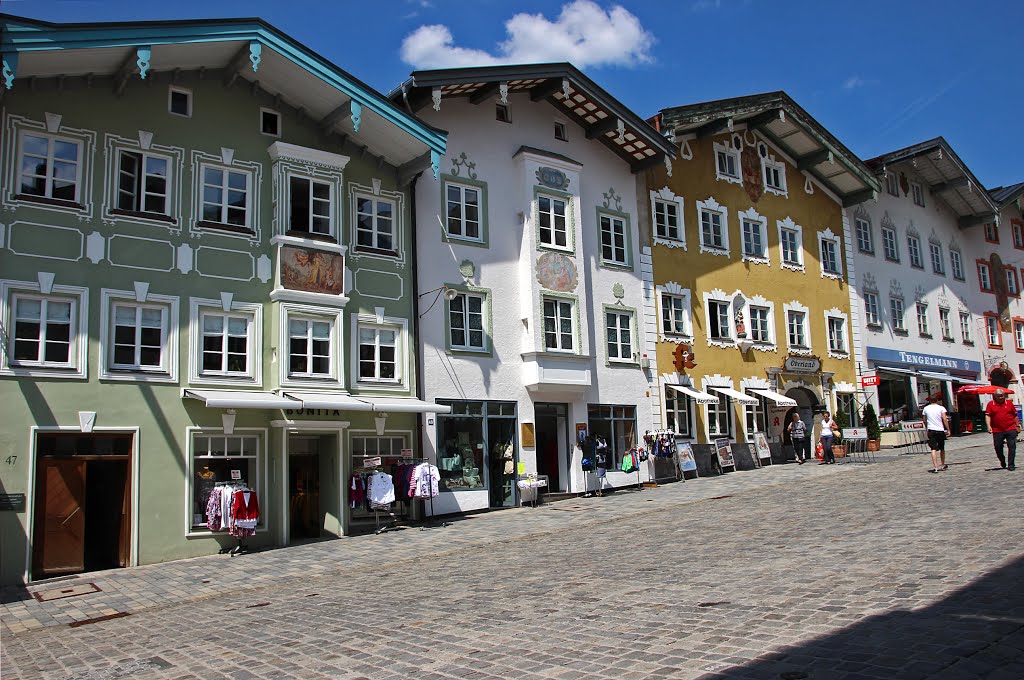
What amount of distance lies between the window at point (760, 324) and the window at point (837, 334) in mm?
3493

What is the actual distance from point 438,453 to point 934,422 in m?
11.7

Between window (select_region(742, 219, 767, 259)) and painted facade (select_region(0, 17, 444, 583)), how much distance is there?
1388cm

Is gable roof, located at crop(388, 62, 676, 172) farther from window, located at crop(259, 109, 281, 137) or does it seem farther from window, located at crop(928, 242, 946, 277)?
window, located at crop(928, 242, 946, 277)

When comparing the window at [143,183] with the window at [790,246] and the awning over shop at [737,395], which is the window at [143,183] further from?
the window at [790,246]

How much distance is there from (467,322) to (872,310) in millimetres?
19716

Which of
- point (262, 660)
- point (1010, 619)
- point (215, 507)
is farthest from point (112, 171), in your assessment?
point (1010, 619)

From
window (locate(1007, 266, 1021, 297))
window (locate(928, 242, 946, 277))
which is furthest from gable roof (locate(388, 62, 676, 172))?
window (locate(1007, 266, 1021, 297))

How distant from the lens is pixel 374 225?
21.1m

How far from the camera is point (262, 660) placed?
8469 mm

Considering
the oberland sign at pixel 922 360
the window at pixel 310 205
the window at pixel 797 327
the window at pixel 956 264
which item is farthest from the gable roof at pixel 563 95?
the window at pixel 956 264

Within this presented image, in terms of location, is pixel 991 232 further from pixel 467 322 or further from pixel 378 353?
pixel 378 353

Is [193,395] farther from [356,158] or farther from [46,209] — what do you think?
[356,158]

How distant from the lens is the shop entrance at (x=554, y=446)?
24.0m

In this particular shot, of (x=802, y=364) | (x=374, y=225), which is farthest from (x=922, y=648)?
(x=802, y=364)
